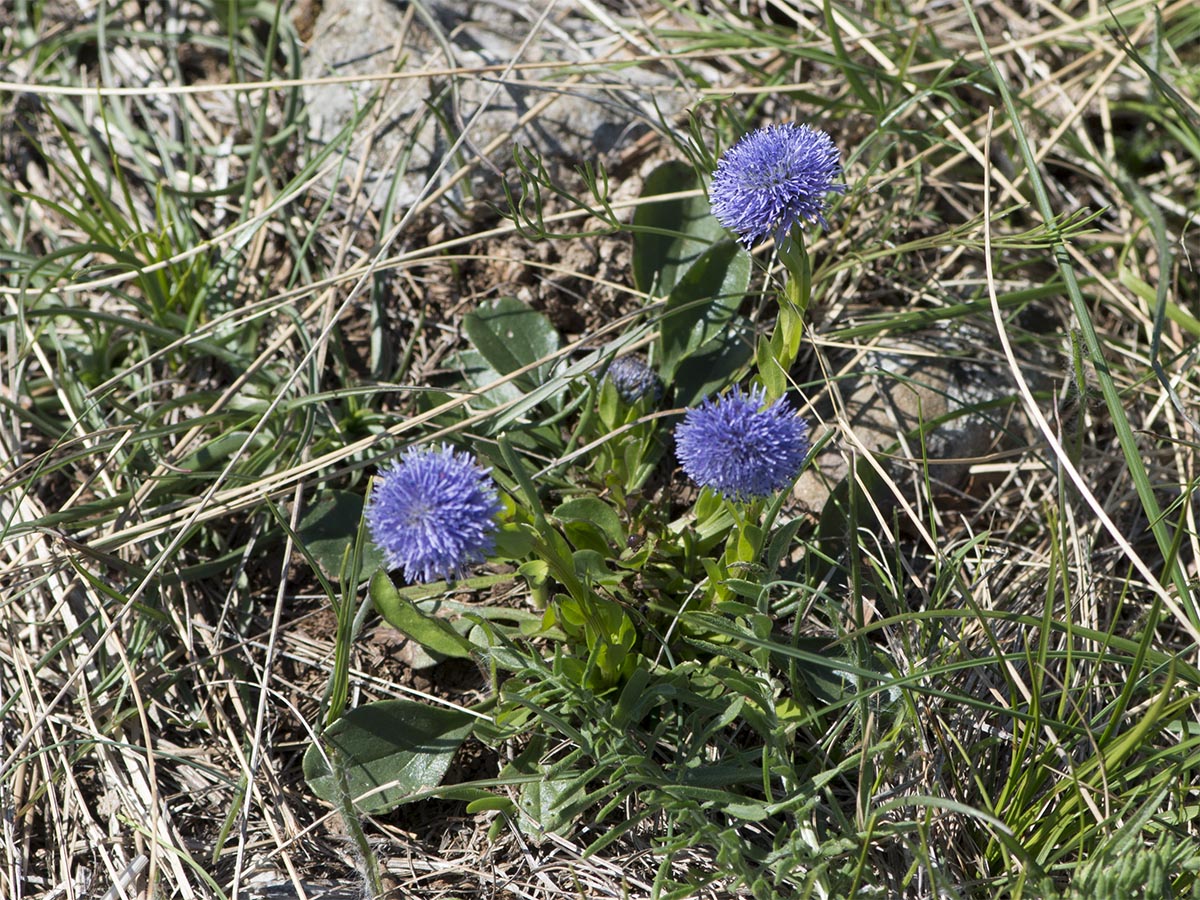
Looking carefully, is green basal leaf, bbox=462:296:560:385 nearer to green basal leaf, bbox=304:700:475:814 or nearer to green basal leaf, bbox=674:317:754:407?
green basal leaf, bbox=674:317:754:407

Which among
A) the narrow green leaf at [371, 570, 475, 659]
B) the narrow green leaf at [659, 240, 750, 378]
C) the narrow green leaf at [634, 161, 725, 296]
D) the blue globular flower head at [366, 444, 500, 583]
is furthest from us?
the narrow green leaf at [634, 161, 725, 296]

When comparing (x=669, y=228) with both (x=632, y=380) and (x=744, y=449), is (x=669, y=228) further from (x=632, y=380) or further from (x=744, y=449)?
(x=744, y=449)

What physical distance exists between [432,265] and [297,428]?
60 centimetres

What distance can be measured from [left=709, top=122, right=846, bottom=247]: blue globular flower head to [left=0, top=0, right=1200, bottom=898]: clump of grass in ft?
0.50

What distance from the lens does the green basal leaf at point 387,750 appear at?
178 centimetres

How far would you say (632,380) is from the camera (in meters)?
2.11

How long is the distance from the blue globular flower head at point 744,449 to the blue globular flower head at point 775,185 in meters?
0.30

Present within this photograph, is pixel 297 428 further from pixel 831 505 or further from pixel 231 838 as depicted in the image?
pixel 831 505

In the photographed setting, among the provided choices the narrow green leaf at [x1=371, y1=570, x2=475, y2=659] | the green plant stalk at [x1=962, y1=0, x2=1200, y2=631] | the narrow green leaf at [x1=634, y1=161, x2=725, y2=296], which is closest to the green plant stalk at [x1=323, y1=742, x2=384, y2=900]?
the narrow green leaf at [x1=371, y1=570, x2=475, y2=659]

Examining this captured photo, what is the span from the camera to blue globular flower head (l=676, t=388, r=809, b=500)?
151cm

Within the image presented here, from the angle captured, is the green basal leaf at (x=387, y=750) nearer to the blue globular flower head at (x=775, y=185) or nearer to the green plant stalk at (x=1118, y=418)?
the blue globular flower head at (x=775, y=185)

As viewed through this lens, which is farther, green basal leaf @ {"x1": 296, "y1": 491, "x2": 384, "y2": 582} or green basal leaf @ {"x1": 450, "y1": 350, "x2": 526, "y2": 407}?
green basal leaf @ {"x1": 450, "y1": 350, "x2": 526, "y2": 407}

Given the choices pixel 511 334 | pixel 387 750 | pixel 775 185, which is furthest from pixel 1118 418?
pixel 387 750

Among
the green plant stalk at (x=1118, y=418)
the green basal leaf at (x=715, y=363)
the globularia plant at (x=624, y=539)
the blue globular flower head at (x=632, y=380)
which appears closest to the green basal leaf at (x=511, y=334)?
the globularia plant at (x=624, y=539)
